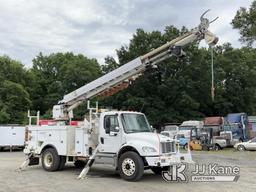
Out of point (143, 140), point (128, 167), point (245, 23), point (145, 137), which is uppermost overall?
point (245, 23)

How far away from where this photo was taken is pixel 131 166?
13492 millimetres

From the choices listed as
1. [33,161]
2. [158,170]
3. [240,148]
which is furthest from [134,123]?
[240,148]

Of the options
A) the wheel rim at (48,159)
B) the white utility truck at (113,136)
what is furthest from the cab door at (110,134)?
the wheel rim at (48,159)

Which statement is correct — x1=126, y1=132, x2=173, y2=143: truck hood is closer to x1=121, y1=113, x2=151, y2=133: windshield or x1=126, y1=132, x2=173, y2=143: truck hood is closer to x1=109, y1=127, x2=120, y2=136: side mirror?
x1=121, y1=113, x2=151, y2=133: windshield

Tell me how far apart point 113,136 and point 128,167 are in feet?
4.69

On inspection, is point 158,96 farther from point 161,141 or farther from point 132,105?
point 161,141

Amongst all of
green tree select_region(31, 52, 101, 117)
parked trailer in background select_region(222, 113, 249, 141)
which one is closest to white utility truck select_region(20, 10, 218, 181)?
parked trailer in background select_region(222, 113, 249, 141)

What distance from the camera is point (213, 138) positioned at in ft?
126

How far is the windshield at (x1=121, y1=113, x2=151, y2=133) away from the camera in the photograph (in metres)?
14.4

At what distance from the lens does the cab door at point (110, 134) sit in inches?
565

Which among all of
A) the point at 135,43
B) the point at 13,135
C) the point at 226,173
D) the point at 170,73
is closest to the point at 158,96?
the point at 170,73

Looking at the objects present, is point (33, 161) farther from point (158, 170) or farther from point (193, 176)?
point (193, 176)

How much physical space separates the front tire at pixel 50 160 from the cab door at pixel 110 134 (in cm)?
235

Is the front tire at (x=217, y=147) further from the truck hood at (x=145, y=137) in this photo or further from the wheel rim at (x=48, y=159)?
the truck hood at (x=145, y=137)
